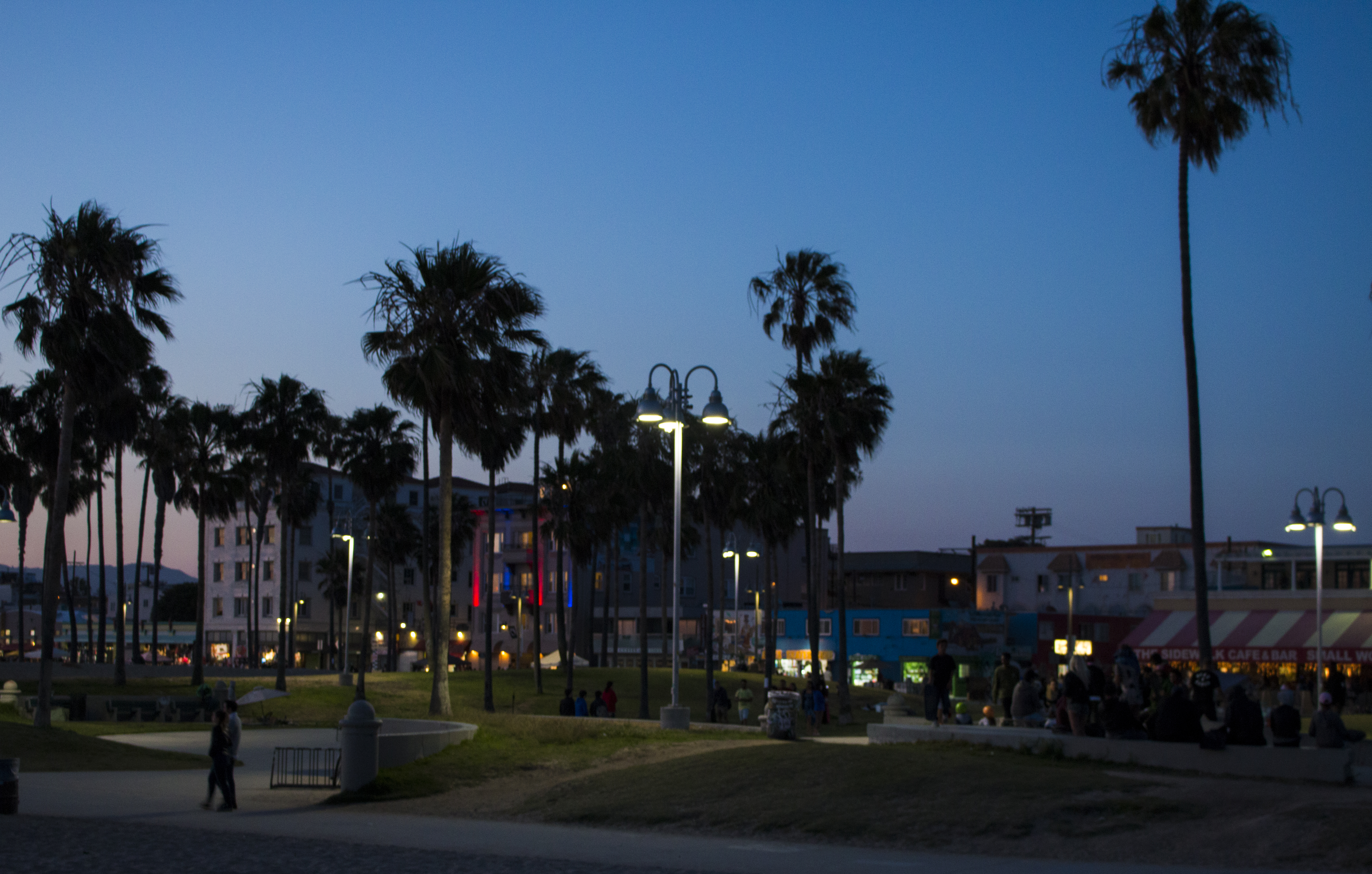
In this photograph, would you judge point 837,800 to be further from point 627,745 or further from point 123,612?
point 123,612

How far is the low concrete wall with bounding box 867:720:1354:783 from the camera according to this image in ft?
53.4

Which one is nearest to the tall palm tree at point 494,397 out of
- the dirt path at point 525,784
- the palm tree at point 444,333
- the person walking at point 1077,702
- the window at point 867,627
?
the palm tree at point 444,333

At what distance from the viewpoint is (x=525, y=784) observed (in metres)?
20.3

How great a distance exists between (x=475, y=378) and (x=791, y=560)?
89768mm

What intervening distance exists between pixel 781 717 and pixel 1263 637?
134 ft

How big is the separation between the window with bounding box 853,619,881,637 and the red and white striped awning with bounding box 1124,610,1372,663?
69.8 ft

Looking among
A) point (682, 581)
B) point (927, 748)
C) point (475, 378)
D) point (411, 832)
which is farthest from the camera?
point (682, 581)

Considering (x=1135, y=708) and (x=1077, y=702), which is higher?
(x=1077, y=702)

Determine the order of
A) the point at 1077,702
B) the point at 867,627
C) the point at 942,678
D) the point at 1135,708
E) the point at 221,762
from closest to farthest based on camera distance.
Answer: the point at 221,762 → the point at 1077,702 → the point at 1135,708 → the point at 942,678 → the point at 867,627

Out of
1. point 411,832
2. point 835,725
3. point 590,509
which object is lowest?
point 835,725

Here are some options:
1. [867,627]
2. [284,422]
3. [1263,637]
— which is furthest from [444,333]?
[867,627]

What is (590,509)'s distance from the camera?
208 ft

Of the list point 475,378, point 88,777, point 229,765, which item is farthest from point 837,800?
point 475,378

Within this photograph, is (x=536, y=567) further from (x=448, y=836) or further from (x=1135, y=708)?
(x=448, y=836)
